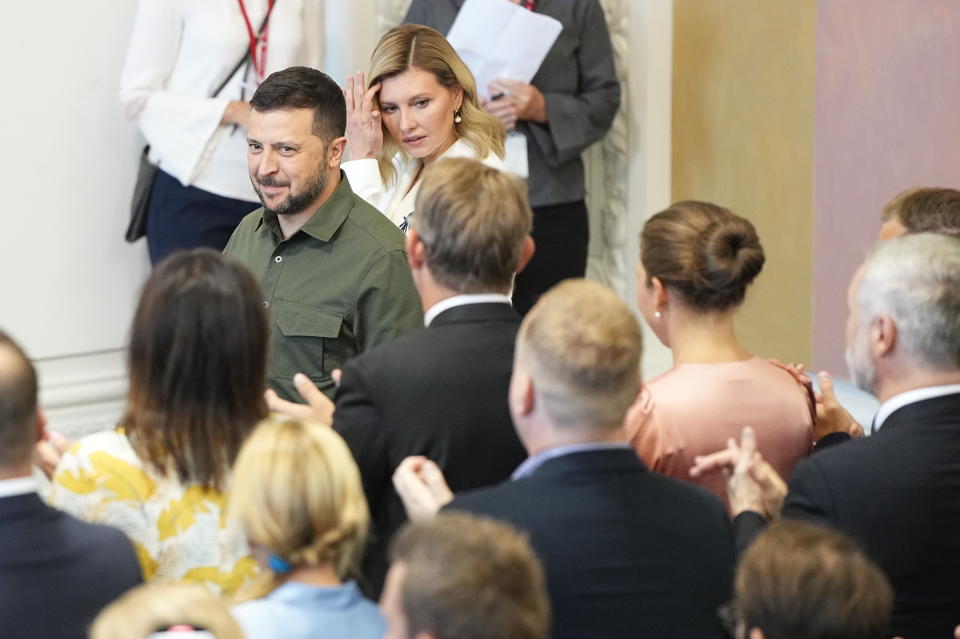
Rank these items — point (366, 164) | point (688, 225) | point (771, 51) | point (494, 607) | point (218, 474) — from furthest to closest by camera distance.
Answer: point (771, 51) < point (366, 164) < point (688, 225) < point (218, 474) < point (494, 607)

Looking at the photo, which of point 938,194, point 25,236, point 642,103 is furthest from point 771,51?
point 25,236

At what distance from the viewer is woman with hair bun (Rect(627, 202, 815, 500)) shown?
2.51m

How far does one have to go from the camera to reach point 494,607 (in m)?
1.54

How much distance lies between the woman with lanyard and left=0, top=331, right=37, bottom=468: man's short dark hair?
2.64 meters

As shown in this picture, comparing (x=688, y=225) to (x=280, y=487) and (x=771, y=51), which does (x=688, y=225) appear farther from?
(x=771, y=51)

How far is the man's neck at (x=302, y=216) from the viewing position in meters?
3.19

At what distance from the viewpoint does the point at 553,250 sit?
189 inches

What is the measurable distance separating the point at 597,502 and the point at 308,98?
1.63 m

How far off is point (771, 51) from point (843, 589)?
12.2ft

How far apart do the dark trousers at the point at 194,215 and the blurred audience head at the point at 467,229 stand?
7.46 feet

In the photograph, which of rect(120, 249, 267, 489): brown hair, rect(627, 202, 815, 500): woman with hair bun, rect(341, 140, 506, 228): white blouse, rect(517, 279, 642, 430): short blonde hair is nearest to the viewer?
rect(517, 279, 642, 430): short blonde hair

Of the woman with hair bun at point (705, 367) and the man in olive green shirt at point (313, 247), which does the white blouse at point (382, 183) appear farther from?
the woman with hair bun at point (705, 367)

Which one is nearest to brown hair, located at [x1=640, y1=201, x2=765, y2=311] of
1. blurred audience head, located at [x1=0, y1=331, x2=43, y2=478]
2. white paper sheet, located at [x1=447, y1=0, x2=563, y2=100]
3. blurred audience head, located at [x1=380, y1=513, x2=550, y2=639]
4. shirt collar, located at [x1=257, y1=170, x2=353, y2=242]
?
shirt collar, located at [x1=257, y1=170, x2=353, y2=242]

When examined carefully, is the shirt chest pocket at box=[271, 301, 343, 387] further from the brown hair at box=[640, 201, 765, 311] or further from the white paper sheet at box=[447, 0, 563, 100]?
the white paper sheet at box=[447, 0, 563, 100]
